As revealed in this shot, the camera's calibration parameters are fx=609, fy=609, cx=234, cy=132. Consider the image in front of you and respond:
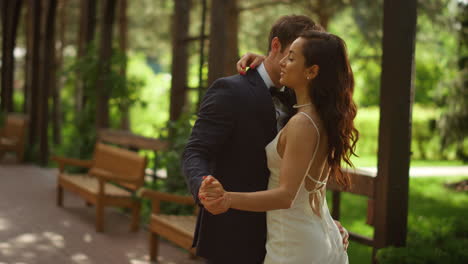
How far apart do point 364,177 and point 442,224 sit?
668 mm

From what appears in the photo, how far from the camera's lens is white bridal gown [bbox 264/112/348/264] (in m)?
2.32

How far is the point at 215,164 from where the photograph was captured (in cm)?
257

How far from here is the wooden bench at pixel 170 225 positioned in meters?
5.30

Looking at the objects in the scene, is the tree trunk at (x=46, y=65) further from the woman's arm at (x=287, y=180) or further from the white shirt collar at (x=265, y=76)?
the woman's arm at (x=287, y=180)

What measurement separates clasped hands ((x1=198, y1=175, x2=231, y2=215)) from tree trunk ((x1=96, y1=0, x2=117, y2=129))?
7842 millimetres

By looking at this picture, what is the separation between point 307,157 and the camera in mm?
2148

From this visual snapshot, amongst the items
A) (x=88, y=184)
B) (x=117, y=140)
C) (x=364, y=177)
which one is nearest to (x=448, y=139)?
(x=117, y=140)

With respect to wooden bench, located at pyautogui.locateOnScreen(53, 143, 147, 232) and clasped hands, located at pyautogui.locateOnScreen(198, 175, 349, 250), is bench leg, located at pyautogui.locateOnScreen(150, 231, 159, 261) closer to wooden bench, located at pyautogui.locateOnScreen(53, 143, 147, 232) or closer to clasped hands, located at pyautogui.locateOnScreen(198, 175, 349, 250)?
wooden bench, located at pyautogui.locateOnScreen(53, 143, 147, 232)

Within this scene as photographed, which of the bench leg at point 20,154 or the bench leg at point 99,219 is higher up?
the bench leg at point 99,219

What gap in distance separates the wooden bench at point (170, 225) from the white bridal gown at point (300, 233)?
9.32 feet

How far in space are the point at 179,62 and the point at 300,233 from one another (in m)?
5.66

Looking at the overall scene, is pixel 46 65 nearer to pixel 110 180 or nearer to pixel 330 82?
pixel 110 180

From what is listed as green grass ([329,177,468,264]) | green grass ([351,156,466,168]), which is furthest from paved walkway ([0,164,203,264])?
green grass ([351,156,466,168])

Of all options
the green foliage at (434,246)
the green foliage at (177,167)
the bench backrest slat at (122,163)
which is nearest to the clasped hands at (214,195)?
the green foliage at (434,246)
